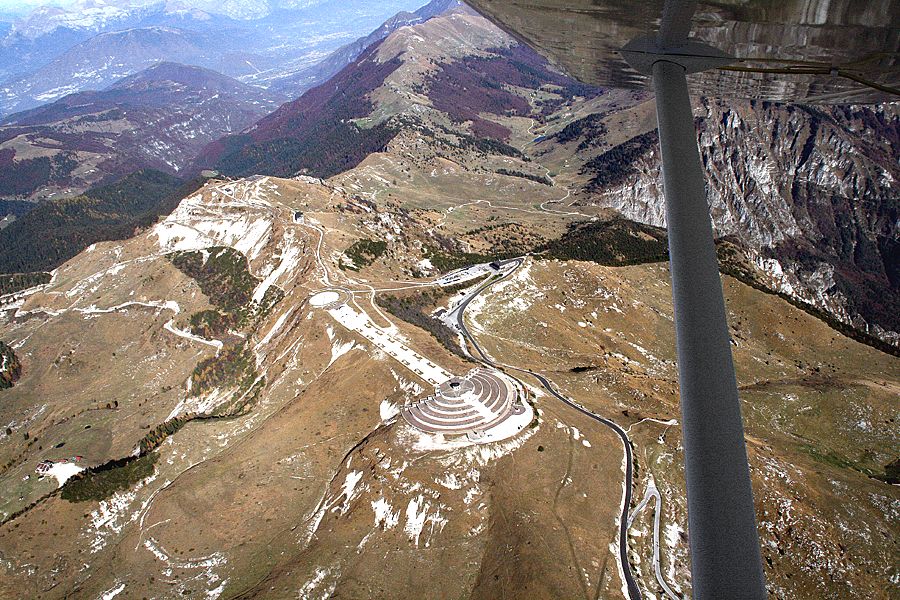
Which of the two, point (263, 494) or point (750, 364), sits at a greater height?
point (263, 494)

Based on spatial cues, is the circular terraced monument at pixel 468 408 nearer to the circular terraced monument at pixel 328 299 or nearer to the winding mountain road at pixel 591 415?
the winding mountain road at pixel 591 415

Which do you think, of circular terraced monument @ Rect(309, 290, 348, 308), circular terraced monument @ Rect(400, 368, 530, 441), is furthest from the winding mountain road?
circular terraced monument @ Rect(309, 290, 348, 308)

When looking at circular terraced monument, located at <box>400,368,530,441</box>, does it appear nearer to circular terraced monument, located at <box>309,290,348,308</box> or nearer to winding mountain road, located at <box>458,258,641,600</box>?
winding mountain road, located at <box>458,258,641,600</box>

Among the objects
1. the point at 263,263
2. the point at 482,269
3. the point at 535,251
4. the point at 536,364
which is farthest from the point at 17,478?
the point at 535,251

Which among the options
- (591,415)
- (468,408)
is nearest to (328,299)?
(468,408)

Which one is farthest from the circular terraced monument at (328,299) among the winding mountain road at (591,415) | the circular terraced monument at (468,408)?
the circular terraced monument at (468,408)

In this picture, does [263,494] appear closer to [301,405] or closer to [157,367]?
[301,405]

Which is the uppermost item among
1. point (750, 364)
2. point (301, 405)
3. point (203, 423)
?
point (301, 405)

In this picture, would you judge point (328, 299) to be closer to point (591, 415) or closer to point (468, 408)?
point (468, 408)
